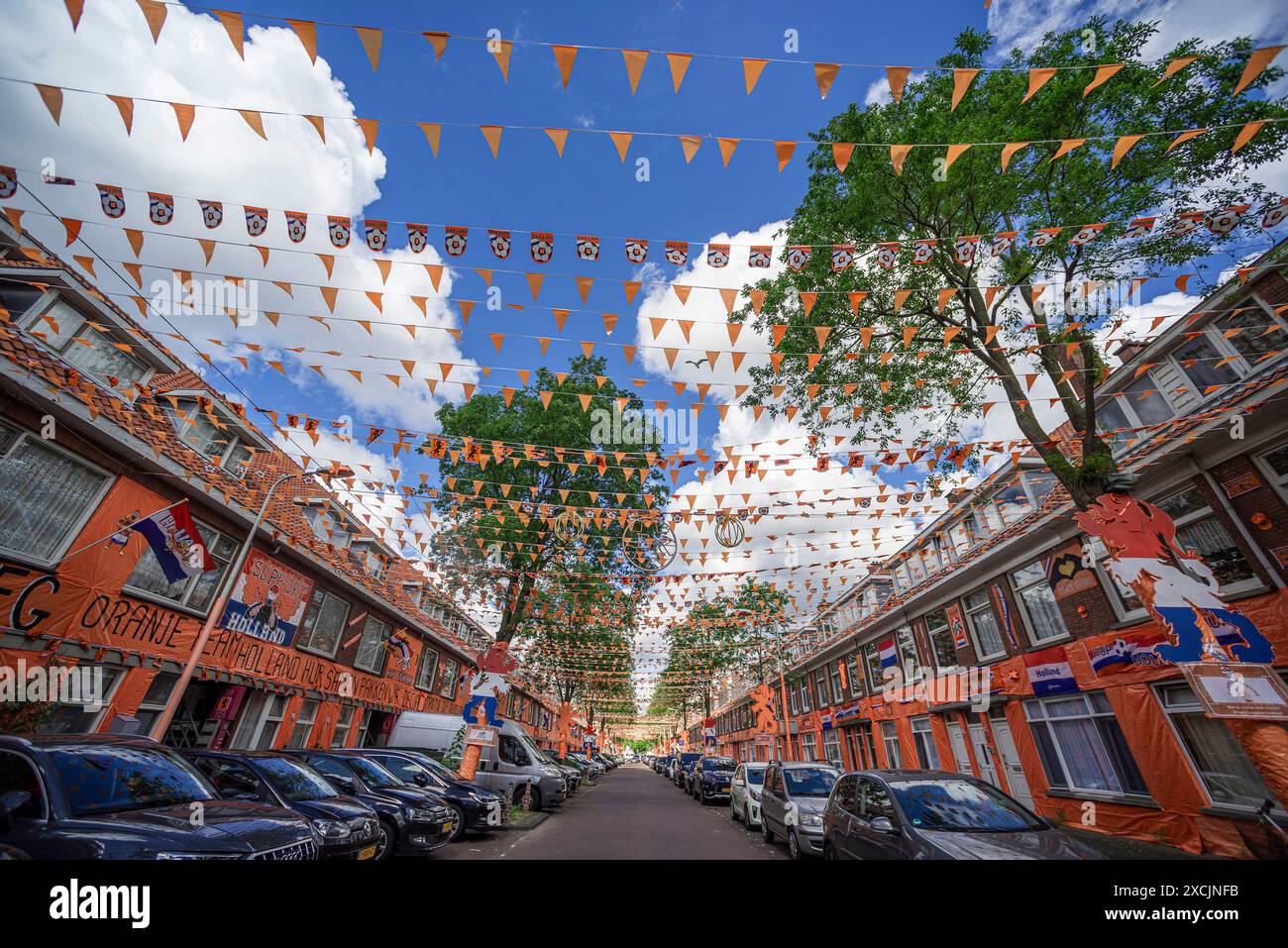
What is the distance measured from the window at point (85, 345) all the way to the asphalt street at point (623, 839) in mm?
11334

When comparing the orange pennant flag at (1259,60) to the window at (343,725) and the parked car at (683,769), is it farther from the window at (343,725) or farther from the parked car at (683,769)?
the parked car at (683,769)

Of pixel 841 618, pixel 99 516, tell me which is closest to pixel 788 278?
pixel 99 516

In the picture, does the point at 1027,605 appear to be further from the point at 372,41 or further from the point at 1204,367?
the point at 372,41

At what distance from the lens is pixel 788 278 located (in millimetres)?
10227

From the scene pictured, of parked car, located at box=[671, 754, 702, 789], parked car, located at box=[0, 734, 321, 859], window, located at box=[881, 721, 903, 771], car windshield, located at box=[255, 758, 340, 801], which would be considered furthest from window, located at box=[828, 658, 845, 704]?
parked car, located at box=[0, 734, 321, 859]

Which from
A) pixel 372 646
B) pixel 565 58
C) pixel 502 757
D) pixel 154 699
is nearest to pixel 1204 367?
pixel 565 58

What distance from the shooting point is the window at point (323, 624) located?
14922 millimetres

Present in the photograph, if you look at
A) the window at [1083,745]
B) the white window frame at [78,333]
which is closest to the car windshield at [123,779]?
the white window frame at [78,333]

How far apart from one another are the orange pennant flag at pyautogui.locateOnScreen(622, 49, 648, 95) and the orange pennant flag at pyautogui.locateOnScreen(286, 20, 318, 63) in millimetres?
2657

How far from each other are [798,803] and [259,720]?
13417 mm
